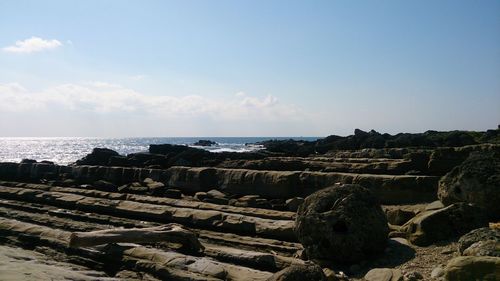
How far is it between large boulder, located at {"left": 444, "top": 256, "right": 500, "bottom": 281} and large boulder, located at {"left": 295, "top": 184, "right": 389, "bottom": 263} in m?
2.01

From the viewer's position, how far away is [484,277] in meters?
4.85

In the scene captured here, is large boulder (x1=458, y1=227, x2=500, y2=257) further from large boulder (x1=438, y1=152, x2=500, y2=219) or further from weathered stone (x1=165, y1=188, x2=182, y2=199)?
weathered stone (x1=165, y1=188, x2=182, y2=199)

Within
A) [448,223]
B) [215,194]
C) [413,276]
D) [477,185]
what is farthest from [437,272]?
[215,194]

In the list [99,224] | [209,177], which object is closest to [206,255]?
[99,224]

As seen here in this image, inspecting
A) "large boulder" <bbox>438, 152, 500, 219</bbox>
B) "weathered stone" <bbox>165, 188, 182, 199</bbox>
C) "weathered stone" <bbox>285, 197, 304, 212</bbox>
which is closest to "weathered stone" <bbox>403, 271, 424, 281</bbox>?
"large boulder" <bbox>438, 152, 500, 219</bbox>

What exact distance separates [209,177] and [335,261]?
8.15 m

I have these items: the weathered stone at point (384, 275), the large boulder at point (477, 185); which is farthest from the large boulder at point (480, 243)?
the large boulder at point (477, 185)

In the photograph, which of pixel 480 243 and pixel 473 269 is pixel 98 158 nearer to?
pixel 480 243

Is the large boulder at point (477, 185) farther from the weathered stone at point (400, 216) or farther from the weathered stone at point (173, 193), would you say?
the weathered stone at point (173, 193)

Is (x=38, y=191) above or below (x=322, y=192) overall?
below

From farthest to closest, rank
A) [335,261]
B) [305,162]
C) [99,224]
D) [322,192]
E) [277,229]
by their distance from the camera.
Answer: [305,162] < [99,224] < [277,229] < [322,192] < [335,261]

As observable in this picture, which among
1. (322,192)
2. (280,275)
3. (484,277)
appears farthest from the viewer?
(322,192)

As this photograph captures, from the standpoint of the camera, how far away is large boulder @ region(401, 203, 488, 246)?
7184 millimetres

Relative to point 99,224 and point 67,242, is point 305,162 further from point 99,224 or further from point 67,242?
point 67,242
